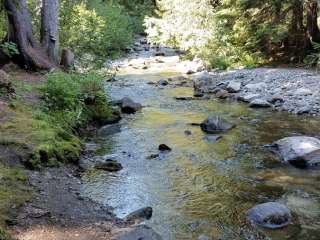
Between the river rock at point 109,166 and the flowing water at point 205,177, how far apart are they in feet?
0.49

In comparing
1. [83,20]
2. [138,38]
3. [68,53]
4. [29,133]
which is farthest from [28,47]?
[138,38]

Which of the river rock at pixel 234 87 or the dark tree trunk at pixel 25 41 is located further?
the river rock at pixel 234 87

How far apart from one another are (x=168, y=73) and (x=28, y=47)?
25.5 ft

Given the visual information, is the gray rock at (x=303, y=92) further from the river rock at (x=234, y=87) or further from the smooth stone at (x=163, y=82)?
the smooth stone at (x=163, y=82)

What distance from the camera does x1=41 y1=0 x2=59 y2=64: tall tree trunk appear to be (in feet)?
46.5

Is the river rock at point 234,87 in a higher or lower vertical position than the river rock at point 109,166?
higher

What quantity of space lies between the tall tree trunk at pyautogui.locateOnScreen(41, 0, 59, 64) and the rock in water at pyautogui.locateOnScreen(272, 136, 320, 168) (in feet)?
25.9

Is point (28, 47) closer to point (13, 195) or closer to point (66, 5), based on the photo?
point (66, 5)

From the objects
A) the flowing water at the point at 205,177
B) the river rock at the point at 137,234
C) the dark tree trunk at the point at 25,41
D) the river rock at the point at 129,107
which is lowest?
the flowing water at the point at 205,177

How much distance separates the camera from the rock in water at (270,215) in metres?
5.89

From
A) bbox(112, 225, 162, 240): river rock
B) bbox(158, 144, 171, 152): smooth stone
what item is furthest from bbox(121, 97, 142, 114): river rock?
bbox(112, 225, 162, 240): river rock

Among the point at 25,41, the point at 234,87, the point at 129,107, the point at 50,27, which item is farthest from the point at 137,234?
the point at 234,87

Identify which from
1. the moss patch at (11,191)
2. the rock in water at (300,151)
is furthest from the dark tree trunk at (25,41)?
the rock in water at (300,151)

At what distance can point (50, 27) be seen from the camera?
47.0 ft
